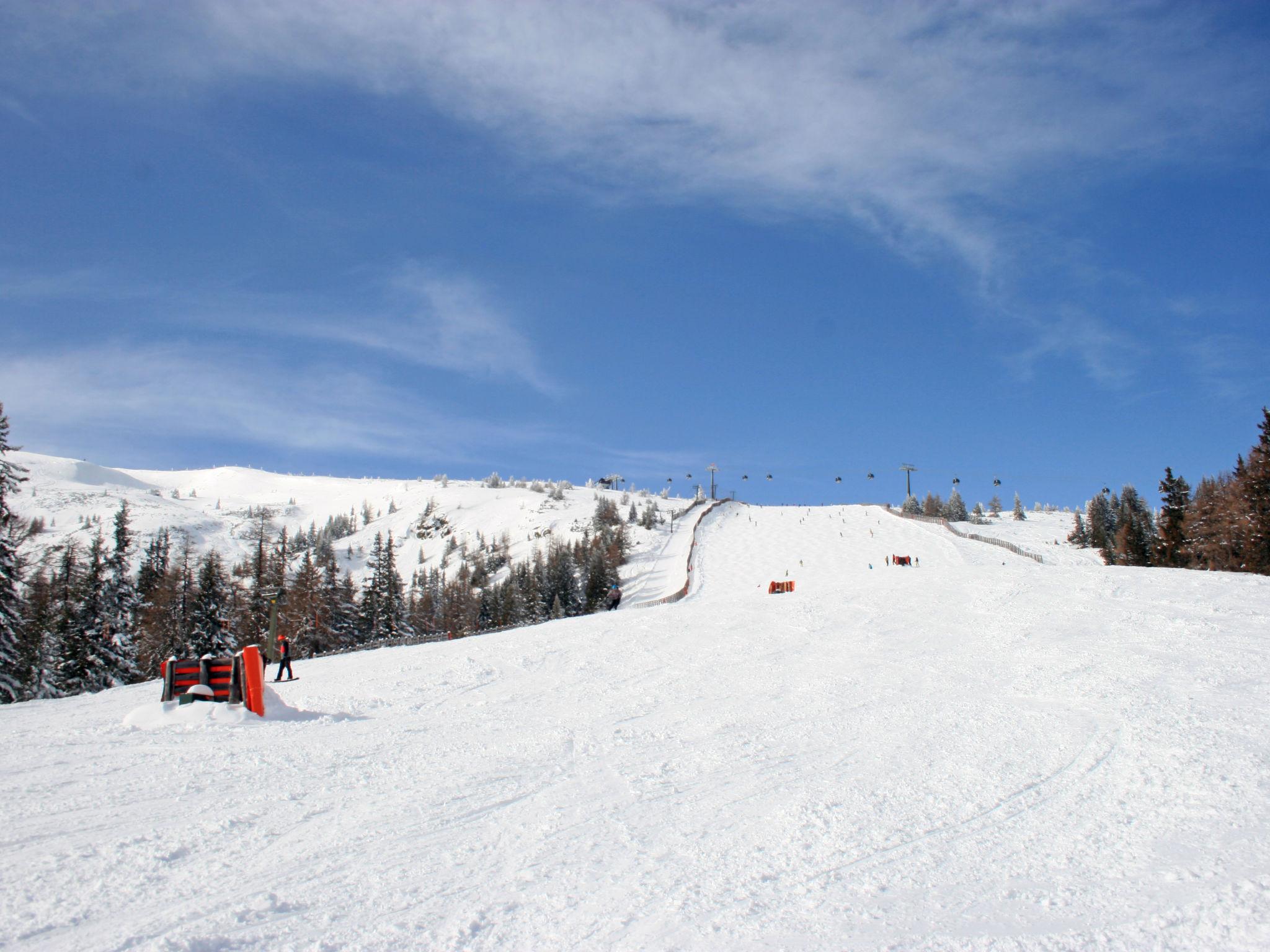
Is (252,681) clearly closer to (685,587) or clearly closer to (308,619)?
(685,587)

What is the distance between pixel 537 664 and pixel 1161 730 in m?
11.9

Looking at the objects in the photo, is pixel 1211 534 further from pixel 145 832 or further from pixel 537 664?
pixel 145 832

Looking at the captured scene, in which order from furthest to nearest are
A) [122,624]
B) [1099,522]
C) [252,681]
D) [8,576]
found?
[1099,522]
[122,624]
[8,576]
[252,681]

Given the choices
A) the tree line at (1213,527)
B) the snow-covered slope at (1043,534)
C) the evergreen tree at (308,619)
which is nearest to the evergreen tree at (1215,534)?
the tree line at (1213,527)

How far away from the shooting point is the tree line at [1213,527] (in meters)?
44.0

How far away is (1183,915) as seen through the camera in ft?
17.7

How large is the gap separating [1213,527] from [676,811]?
192 ft

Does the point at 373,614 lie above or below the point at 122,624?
below

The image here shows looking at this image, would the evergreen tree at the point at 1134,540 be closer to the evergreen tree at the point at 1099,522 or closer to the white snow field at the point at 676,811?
the evergreen tree at the point at 1099,522

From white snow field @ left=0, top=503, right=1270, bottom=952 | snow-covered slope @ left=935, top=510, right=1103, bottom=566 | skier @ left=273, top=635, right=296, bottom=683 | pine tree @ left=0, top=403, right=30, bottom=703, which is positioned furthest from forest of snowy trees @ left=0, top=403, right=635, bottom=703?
snow-covered slope @ left=935, top=510, right=1103, bottom=566

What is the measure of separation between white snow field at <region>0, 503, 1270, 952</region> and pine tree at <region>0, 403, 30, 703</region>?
13.9m

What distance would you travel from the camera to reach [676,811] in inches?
297

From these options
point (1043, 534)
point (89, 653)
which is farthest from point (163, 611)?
point (1043, 534)

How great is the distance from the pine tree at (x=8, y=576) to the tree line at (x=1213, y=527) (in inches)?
1905
